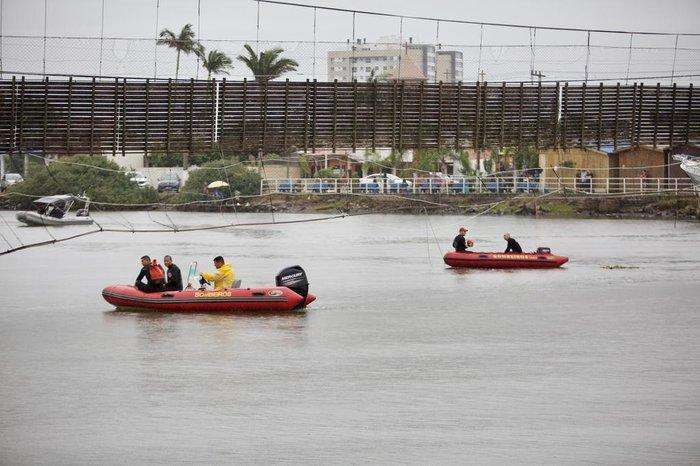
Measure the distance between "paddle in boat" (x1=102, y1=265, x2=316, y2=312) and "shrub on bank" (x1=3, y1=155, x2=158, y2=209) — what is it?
63.1m

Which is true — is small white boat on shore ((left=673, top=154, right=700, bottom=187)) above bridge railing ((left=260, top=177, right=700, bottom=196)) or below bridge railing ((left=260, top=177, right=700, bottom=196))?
above

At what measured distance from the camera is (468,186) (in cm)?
10481

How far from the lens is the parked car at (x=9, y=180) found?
11546 cm

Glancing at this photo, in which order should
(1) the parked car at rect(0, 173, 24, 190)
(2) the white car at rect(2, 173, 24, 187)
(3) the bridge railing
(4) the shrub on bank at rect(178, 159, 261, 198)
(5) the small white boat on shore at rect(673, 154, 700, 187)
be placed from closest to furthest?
(5) the small white boat on shore at rect(673, 154, 700, 187) < (4) the shrub on bank at rect(178, 159, 261, 198) < (3) the bridge railing < (1) the parked car at rect(0, 173, 24, 190) < (2) the white car at rect(2, 173, 24, 187)

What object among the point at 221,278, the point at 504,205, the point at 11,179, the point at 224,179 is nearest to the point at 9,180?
the point at 11,179

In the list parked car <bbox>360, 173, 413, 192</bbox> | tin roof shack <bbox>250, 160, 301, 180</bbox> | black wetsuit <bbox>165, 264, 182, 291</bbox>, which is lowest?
black wetsuit <bbox>165, 264, 182, 291</bbox>

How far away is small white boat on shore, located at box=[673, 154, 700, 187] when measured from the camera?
9456 cm

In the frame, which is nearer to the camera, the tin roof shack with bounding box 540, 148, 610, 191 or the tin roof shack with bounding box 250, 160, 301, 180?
the tin roof shack with bounding box 540, 148, 610, 191

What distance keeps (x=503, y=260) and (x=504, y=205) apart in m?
53.1

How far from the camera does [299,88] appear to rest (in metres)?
45.3

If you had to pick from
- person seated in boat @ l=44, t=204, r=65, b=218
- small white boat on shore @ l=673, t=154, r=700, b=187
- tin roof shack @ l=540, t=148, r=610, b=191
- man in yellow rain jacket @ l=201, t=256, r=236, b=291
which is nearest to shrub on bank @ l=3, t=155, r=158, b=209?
person seated in boat @ l=44, t=204, r=65, b=218

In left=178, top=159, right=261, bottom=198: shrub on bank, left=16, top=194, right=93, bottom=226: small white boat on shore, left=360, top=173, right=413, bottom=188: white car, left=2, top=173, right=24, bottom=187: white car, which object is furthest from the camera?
left=2, top=173, right=24, bottom=187: white car

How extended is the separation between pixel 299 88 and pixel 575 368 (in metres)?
18.2

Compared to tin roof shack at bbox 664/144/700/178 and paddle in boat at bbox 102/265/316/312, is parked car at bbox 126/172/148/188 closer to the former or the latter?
tin roof shack at bbox 664/144/700/178
